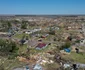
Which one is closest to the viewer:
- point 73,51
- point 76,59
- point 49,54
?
point 76,59

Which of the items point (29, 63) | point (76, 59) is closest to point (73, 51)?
Result: point (76, 59)

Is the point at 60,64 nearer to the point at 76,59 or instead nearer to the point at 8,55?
the point at 76,59

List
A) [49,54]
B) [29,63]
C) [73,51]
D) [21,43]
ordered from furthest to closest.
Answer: [21,43], [73,51], [49,54], [29,63]

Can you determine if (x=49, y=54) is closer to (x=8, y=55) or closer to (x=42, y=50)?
(x=42, y=50)

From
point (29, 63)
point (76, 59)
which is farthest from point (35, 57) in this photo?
point (76, 59)

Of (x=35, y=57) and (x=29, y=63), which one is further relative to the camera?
(x=35, y=57)

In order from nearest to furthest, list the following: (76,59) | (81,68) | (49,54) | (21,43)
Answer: (81,68) → (76,59) → (49,54) → (21,43)

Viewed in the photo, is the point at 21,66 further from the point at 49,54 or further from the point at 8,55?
the point at 49,54

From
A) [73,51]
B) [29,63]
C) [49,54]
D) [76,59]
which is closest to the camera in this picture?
[29,63]

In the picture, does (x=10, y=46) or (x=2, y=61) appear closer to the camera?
(x=2, y=61)
